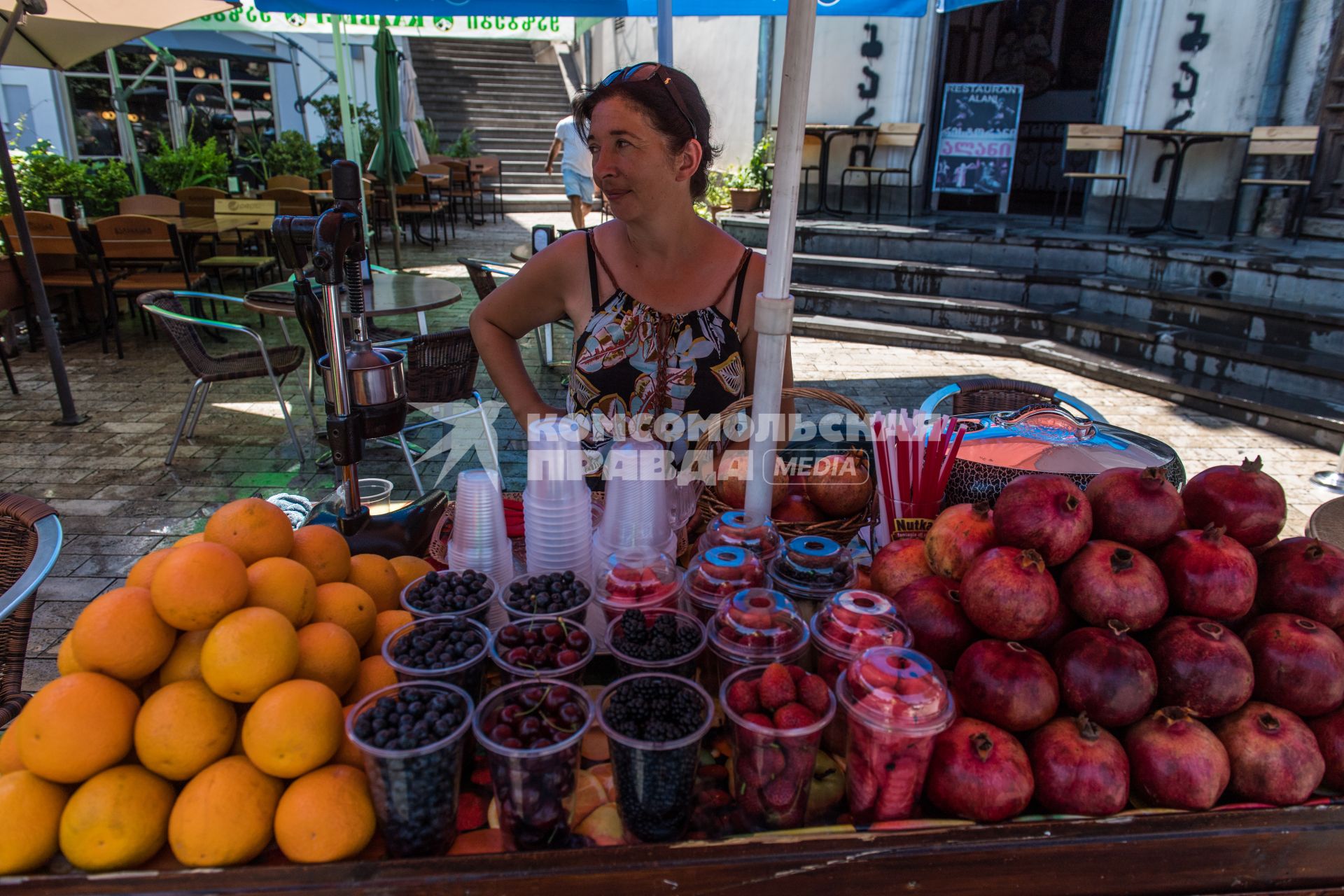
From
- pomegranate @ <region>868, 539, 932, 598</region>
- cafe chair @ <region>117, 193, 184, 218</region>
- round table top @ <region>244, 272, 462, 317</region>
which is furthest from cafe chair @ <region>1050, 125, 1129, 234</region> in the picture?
cafe chair @ <region>117, 193, 184, 218</region>

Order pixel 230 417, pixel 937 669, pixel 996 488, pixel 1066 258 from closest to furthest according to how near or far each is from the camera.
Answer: pixel 937 669, pixel 996 488, pixel 230 417, pixel 1066 258

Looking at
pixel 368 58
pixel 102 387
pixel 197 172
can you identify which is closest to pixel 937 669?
pixel 102 387

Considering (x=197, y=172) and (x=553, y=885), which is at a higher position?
(x=197, y=172)

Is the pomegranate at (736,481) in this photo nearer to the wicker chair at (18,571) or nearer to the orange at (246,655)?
the orange at (246,655)

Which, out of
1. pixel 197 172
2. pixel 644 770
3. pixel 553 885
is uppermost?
pixel 197 172

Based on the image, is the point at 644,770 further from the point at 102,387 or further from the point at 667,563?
the point at 102,387

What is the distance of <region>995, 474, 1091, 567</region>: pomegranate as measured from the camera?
50.2 inches

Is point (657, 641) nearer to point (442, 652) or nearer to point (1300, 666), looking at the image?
point (442, 652)

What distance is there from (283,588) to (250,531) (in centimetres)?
16

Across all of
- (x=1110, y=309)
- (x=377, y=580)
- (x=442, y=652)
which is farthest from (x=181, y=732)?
(x=1110, y=309)

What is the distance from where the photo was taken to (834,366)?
23.7ft

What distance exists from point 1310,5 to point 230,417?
10.9 metres

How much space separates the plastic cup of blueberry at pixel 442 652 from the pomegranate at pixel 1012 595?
79 cm

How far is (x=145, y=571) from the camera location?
127cm
